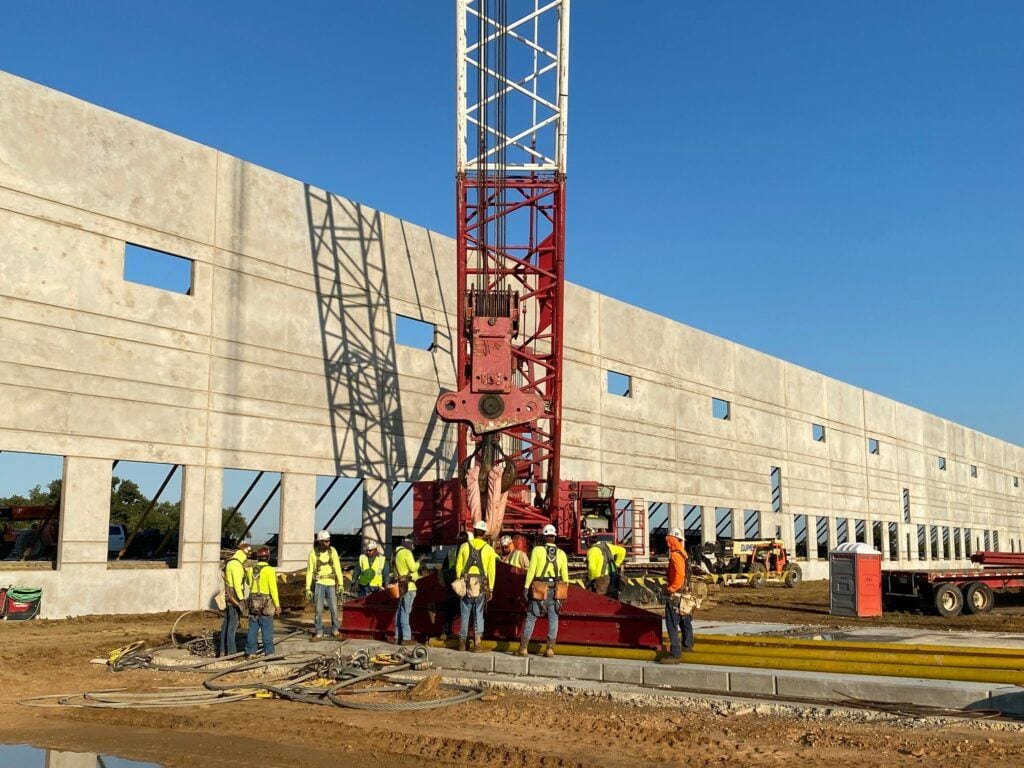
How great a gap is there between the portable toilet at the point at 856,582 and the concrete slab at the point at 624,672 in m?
12.2

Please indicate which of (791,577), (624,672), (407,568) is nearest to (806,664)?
(624,672)

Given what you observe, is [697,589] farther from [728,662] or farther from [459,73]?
[459,73]

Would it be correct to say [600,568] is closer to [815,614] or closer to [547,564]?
[547,564]

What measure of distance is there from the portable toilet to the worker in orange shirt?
1132 centimetres

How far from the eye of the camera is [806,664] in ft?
42.1

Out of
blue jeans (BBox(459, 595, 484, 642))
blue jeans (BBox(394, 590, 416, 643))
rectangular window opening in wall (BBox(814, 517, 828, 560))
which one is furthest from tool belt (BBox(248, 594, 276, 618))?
rectangular window opening in wall (BBox(814, 517, 828, 560))

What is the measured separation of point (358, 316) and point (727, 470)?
957 inches

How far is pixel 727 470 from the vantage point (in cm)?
4903

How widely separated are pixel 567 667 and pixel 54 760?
6.82 m

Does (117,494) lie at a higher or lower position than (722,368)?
lower

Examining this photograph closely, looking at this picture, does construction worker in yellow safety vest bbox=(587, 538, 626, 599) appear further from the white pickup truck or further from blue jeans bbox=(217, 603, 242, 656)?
the white pickup truck

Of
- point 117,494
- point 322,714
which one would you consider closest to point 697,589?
point 322,714

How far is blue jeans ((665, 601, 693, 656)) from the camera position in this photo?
13695mm

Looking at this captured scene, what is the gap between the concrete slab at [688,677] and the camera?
12508 mm
